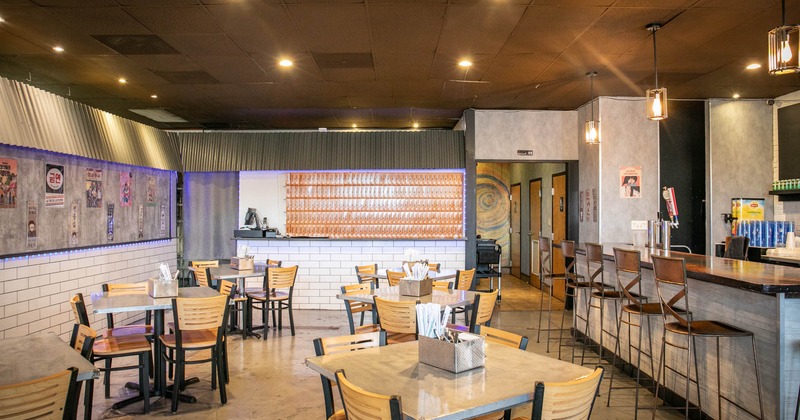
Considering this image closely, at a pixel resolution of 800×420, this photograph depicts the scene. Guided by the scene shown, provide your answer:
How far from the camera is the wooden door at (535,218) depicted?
37.1 feet

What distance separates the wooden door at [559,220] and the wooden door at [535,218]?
1.09 m

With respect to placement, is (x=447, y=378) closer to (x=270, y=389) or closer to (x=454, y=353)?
(x=454, y=353)

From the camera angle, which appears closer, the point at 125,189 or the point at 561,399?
the point at 561,399

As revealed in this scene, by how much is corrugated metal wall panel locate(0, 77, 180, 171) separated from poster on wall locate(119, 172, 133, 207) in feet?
0.80

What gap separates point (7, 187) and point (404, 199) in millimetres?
5575

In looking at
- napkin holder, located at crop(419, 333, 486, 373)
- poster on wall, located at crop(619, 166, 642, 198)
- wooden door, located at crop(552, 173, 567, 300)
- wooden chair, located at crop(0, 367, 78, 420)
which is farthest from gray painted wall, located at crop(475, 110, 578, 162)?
wooden chair, located at crop(0, 367, 78, 420)

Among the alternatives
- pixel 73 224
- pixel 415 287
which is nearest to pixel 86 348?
pixel 415 287

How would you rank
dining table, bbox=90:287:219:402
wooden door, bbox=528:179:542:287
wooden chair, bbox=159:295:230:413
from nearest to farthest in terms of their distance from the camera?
dining table, bbox=90:287:219:402
wooden chair, bbox=159:295:230:413
wooden door, bbox=528:179:542:287

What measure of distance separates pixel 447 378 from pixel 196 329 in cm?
272

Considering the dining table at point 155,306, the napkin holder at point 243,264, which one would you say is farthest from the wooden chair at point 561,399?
the napkin holder at point 243,264

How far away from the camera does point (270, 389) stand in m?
4.98

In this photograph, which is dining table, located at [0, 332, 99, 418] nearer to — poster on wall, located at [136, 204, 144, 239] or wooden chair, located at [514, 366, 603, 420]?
wooden chair, located at [514, 366, 603, 420]

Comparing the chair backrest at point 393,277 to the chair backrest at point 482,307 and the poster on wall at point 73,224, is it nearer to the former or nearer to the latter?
the chair backrest at point 482,307

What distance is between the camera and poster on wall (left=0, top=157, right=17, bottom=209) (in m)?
5.46
